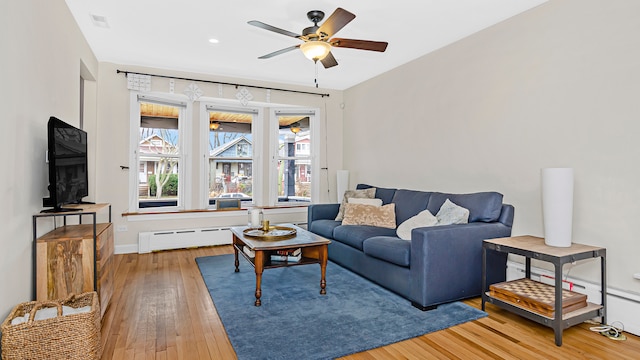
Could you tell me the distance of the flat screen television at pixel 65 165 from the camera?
238 centimetres

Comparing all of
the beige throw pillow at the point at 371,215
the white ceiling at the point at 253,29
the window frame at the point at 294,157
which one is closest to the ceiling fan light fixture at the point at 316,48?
the white ceiling at the point at 253,29

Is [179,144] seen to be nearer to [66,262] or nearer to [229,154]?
[229,154]

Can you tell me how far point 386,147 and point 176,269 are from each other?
10.6 ft

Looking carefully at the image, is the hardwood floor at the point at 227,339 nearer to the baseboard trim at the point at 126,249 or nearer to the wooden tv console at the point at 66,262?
the wooden tv console at the point at 66,262

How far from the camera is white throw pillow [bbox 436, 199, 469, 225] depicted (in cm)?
317

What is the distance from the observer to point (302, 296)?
310cm

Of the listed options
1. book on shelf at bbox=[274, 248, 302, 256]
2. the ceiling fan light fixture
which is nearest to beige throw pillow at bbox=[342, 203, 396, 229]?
book on shelf at bbox=[274, 248, 302, 256]

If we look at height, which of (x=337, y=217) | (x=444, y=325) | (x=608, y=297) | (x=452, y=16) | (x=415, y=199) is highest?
(x=452, y=16)

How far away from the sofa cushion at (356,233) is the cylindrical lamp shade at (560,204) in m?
1.50

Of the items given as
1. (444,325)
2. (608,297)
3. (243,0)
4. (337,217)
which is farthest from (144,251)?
(608,297)

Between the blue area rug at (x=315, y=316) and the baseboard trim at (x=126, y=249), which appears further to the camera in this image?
the baseboard trim at (x=126, y=249)

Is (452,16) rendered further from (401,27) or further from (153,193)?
(153,193)

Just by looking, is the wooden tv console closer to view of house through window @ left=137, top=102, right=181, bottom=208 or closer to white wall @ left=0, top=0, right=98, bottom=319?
white wall @ left=0, top=0, right=98, bottom=319

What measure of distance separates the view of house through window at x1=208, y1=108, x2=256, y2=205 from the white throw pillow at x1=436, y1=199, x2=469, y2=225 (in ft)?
10.9
